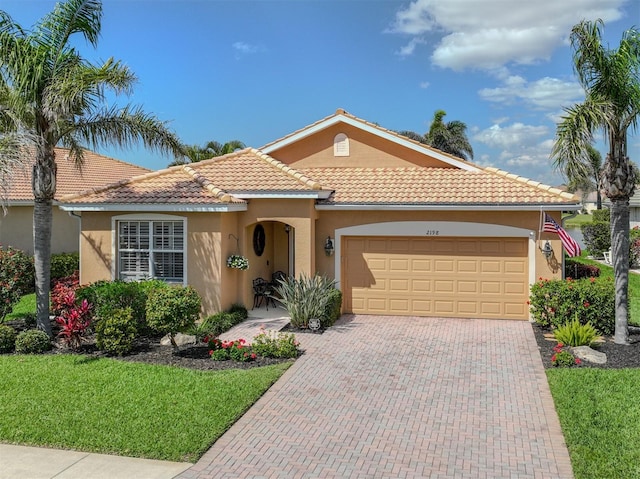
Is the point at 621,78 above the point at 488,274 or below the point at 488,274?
above

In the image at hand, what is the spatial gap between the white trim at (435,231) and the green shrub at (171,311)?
17.8 feet

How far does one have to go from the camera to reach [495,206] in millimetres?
15164

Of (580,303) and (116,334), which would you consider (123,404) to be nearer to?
(116,334)

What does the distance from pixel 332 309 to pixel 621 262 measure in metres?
6.93

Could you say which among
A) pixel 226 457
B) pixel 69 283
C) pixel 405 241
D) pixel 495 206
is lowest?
pixel 226 457

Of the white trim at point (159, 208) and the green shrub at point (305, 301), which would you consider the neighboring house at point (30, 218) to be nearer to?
the white trim at point (159, 208)

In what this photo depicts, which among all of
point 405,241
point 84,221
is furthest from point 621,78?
point 84,221

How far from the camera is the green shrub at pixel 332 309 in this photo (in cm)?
1446

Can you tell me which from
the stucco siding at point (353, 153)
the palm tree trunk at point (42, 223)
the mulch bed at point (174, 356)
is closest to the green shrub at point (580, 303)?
the stucco siding at point (353, 153)

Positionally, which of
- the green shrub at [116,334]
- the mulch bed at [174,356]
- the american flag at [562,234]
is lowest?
the mulch bed at [174,356]

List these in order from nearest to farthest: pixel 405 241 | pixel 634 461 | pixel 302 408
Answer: pixel 634 461
pixel 302 408
pixel 405 241

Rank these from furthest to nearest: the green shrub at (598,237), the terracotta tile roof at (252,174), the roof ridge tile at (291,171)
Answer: the green shrub at (598,237) → the terracotta tile roof at (252,174) → the roof ridge tile at (291,171)

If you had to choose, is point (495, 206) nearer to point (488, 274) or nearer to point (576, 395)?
point (488, 274)

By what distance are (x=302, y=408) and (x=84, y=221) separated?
393 inches
